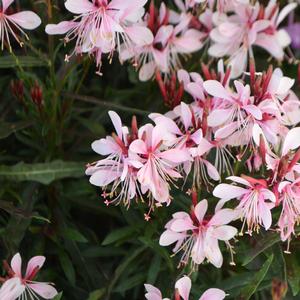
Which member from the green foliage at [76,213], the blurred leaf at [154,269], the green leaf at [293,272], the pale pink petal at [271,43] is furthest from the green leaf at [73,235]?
the pale pink petal at [271,43]

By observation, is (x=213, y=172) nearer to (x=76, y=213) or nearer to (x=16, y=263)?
(x=16, y=263)

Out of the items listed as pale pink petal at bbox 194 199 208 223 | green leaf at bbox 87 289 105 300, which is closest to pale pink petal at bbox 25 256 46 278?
green leaf at bbox 87 289 105 300

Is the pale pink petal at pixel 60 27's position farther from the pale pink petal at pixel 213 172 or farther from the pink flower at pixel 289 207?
the pink flower at pixel 289 207

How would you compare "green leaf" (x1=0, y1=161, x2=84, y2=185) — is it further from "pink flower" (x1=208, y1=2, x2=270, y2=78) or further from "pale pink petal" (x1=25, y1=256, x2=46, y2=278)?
"pink flower" (x1=208, y1=2, x2=270, y2=78)

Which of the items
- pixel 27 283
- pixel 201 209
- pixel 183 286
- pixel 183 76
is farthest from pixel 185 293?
pixel 183 76

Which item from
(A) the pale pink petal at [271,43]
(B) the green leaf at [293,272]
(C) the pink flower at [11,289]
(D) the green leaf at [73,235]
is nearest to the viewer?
(C) the pink flower at [11,289]
